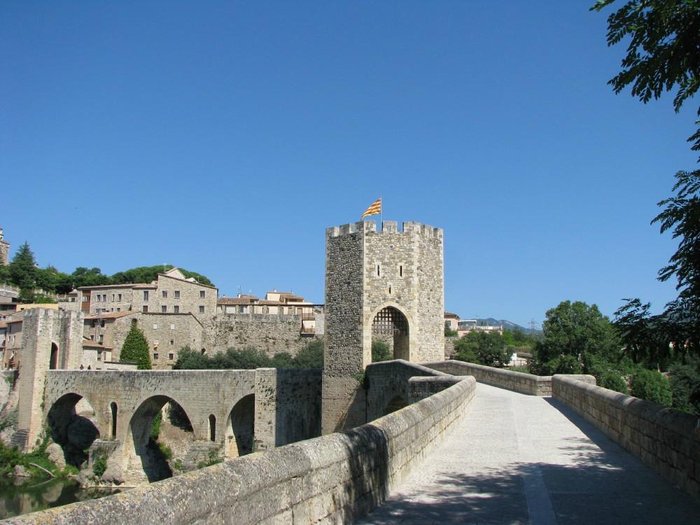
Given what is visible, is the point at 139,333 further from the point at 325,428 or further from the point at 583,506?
the point at 583,506

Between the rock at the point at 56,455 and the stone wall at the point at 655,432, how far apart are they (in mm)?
34119

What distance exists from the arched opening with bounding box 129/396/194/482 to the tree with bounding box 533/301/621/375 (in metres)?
21.6

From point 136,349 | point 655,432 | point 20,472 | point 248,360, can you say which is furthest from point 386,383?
point 136,349

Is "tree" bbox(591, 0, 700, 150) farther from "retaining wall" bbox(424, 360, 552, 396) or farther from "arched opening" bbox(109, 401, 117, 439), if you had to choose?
"arched opening" bbox(109, 401, 117, 439)

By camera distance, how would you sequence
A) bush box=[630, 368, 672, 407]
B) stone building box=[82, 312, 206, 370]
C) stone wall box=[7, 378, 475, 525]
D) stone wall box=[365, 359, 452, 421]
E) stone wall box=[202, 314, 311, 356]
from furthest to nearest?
1. stone wall box=[202, 314, 311, 356]
2. stone building box=[82, 312, 206, 370]
3. bush box=[630, 368, 672, 407]
4. stone wall box=[365, 359, 452, 421]
5. stone wall box=[7, 378, 475, 525]

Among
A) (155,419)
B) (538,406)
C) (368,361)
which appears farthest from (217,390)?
(538,406)

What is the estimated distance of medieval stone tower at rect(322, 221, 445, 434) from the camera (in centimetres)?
2559

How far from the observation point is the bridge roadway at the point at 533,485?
611cm

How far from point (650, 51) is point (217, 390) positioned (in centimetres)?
3085

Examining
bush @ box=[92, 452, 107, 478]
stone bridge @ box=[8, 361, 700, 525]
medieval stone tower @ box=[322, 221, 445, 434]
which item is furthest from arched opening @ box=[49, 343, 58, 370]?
Result: stone bridge @ box=[8, 361, 700, 525]

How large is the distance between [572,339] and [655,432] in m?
33.9

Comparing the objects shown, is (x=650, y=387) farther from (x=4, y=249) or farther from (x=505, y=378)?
(x=4, y=249)

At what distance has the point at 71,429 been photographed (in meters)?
40.0

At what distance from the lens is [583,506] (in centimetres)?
653
